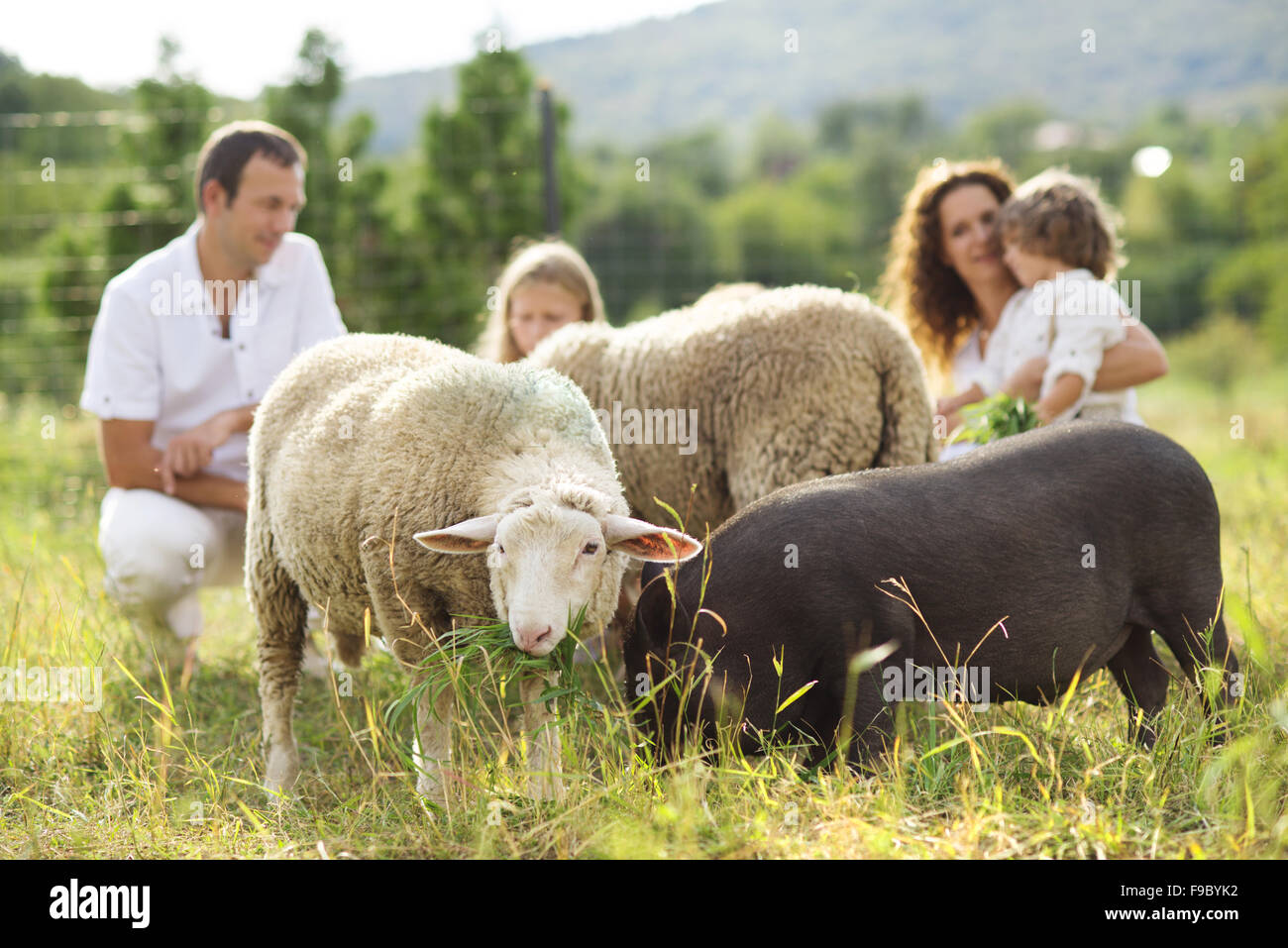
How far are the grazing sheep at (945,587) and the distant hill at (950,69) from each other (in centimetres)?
13510

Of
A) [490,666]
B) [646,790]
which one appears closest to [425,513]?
[490,666]

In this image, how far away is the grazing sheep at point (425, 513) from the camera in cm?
255

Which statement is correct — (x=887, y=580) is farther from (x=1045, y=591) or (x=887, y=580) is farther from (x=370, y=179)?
(x=370, y=179)

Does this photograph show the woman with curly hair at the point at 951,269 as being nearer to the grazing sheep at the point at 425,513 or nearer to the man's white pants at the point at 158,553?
the grazing sheep at the point at 425,513

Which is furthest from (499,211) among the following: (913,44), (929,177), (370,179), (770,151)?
(913,44)

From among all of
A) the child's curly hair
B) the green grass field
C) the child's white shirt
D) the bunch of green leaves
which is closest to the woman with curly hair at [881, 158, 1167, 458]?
the child's curly hair

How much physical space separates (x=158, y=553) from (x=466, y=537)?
2.35 metres

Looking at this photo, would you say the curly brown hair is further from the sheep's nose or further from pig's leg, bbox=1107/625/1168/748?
the sheep's nose

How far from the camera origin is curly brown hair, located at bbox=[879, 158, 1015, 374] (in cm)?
495

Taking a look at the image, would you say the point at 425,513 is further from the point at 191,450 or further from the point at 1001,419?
the point at 1001,419

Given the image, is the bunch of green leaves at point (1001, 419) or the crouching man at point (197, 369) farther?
the crouching man at point (197, 369)

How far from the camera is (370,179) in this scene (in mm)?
14578

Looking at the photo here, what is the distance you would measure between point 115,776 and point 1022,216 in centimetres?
382

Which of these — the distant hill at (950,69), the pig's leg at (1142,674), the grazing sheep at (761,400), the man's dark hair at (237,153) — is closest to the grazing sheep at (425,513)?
the grazing sheep at (761,400)
